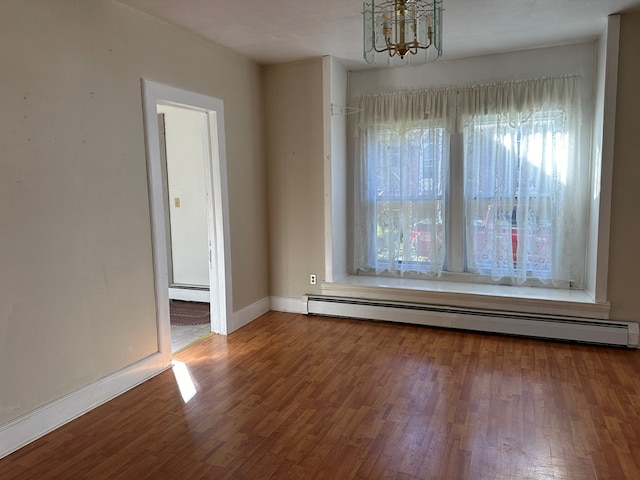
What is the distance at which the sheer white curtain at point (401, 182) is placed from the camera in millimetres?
4371

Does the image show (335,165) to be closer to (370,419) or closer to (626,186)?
(626,186)

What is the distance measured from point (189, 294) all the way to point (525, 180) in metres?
3.84

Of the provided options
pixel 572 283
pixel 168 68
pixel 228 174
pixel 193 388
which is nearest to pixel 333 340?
pixel 193 388

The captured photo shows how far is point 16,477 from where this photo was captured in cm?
208

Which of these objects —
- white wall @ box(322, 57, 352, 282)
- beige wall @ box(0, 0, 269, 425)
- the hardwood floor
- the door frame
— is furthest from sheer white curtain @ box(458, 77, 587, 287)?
beige wall @ box(0, 0, 269, 425)

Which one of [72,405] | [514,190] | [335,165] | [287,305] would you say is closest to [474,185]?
[514,190]

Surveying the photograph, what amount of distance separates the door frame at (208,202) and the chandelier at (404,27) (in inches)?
66.0

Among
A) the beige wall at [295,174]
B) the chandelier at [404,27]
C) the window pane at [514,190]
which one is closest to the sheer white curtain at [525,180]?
the window pane at [514,190]

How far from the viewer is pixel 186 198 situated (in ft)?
16.8

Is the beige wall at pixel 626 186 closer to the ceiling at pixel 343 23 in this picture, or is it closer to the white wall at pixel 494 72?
the ceiling at pixel 343 23

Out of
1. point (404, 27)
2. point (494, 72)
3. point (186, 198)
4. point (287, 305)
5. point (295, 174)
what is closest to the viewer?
point (404, 27)

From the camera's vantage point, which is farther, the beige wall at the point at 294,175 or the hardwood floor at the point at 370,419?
the beige wall at the point at 294,175

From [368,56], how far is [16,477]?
108 inches

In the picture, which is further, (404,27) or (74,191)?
(74,191)
